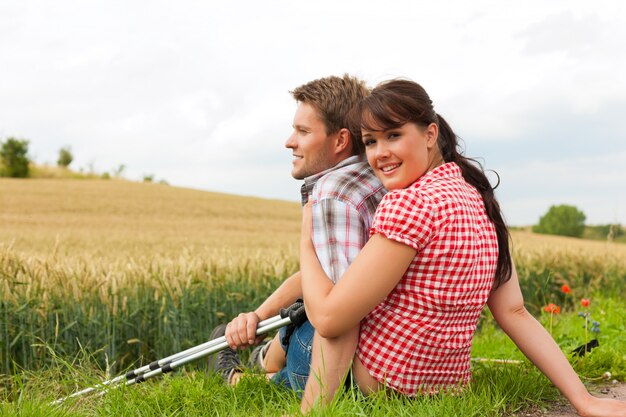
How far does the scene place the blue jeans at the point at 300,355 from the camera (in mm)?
3230

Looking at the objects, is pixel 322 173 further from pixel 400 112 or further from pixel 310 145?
pixel 400 112

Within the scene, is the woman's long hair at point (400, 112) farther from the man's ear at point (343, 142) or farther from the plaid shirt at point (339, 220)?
the plaid shirt at point (339, 220)

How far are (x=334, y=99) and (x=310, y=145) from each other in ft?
0.78

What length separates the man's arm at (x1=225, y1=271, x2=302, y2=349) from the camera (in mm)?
3674

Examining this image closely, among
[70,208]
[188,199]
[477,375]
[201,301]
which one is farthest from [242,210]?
[477,375]

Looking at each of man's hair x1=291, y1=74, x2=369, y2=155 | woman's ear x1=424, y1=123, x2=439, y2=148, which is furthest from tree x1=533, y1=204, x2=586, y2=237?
woman's ear x1=424, y1=123, x2=439, y2=148

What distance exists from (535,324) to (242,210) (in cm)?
2817

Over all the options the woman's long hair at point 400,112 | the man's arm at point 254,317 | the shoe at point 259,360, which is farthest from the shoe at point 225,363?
the woman's long hair at point 400,112

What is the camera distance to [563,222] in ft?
123

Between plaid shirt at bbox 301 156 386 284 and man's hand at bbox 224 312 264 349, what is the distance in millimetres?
902

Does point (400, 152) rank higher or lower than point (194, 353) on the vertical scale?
higher

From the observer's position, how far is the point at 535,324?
11.2 feet

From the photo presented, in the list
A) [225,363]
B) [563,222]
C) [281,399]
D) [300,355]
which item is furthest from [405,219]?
[563,222]

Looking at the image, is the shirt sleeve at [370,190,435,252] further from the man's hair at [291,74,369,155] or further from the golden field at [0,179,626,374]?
the golden field at [0,179,626,374]
